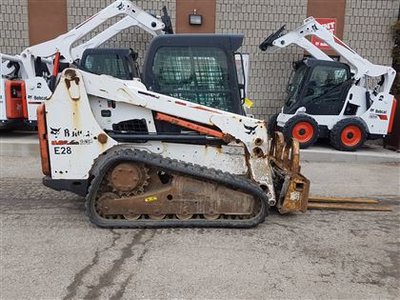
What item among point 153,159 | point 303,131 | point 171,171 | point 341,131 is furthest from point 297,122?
point 153,159

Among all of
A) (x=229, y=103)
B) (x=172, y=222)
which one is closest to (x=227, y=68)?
(x=229, y=103)

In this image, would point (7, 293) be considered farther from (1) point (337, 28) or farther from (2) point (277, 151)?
(1) point (337, 28)

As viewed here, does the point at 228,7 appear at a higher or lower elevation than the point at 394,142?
higher

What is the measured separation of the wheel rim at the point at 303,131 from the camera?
962cm

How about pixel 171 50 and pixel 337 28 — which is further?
pixel 337 28

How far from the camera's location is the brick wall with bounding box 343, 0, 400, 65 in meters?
12.0

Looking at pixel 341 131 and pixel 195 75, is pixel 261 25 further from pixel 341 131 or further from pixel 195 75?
pixel 195 75

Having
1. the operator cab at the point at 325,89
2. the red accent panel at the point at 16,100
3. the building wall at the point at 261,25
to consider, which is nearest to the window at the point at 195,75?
the operator cab at the point at 325,89

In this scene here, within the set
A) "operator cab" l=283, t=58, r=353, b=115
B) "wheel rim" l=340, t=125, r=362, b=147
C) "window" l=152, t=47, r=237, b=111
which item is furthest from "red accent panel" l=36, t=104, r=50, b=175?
"wheel rim" l=340, t=125, r=362, b=147

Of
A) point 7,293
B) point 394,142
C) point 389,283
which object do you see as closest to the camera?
point 7,293

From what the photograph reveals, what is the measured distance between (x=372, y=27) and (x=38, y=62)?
918cm

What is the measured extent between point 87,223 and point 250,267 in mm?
2042

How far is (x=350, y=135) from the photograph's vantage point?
9.73 meters

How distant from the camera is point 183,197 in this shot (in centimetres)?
468
